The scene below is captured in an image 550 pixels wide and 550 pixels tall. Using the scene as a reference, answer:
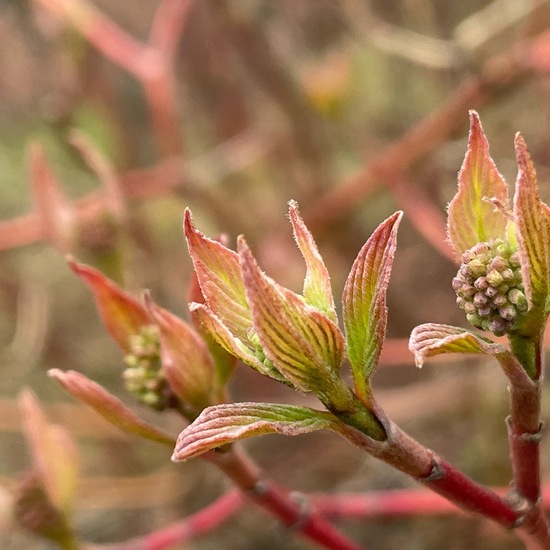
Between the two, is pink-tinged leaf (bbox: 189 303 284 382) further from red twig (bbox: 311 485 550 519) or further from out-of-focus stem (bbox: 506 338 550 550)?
red twig (bbox: 311 485 550 519)

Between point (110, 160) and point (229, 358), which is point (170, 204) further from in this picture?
point (229, 358)

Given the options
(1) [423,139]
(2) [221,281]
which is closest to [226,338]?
(2) [221,281]

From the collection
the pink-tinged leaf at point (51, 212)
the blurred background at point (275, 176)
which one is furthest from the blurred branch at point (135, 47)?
the pink-tinged leaf at point (51, 212)

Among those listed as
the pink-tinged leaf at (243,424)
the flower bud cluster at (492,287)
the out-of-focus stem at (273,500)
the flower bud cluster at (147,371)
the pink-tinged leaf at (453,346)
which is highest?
the flower bud cluster at (492,287)

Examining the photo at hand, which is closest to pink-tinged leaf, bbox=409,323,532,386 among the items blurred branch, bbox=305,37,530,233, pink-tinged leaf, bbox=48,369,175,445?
pink-tinged leaf, bbox=48,369,175,445

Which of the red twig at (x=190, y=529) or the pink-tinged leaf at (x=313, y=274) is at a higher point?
the pink-tinged leaf at (x=313, y=274)

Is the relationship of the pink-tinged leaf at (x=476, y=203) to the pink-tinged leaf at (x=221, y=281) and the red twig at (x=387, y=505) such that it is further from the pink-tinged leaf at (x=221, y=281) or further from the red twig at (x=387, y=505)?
the red twig at (x=387, y=505)

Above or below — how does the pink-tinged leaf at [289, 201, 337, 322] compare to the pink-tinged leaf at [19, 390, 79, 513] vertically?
above
